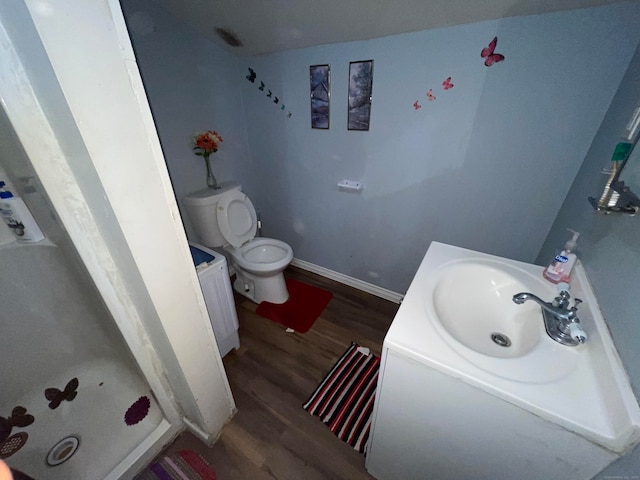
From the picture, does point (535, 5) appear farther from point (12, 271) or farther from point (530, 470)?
point (12, 271)

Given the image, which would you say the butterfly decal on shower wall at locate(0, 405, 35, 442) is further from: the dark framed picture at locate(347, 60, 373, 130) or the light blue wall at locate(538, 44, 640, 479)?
the dark framed picture at locate(347, 60, 373, 130)

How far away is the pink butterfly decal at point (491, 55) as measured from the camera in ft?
3.47

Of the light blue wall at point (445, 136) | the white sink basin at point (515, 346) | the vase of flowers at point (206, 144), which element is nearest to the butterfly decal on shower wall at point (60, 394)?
the vase of flowers at point (206, 144)

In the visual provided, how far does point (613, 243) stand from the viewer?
0.67 m

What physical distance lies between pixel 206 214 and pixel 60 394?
3.73 ft

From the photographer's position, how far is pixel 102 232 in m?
0.69

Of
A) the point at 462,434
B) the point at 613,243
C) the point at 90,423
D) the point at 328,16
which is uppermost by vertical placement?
the point at 328,16

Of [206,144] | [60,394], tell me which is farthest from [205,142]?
[60,394]

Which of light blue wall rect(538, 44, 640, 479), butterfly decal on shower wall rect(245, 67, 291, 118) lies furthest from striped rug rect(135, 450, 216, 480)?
butterfly decal on shower wall rect(245, 67, 291, 118)

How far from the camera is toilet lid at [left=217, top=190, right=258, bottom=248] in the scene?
1643 millimetres

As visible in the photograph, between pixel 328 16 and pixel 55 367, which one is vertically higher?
pixel 328 16

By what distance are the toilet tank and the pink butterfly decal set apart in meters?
1.61

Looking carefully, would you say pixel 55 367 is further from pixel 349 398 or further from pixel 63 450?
pixel 349 398

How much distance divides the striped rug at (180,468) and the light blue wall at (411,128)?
1.44 metres
